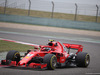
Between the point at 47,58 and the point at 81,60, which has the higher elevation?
the point at 47,58

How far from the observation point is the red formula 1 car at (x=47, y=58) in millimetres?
8828

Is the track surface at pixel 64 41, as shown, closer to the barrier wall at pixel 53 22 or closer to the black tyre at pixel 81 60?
the black tyre at pixel 81 60

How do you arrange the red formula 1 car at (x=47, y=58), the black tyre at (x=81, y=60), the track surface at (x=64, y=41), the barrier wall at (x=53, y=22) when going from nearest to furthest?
1. the track surface at (x=64, y=41)
2. the red formula 1 car at (x=47, y=58)
3. the black tyre at (x=81, y=60)
4. the barrier wall at (x=53, y=22)

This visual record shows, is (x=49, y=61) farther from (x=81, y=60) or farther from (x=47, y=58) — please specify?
(x=81, y=60)

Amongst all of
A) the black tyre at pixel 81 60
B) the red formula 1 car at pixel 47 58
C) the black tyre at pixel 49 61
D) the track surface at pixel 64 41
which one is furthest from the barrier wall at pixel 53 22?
the black tyre at pixel 49 61

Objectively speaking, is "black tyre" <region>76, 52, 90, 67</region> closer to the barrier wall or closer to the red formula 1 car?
the red formula 1 car

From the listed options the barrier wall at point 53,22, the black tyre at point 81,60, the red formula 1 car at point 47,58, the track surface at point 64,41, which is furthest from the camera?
the barrier wall at point 53,22

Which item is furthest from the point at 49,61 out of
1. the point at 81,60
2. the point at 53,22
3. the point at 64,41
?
the point at 53,22

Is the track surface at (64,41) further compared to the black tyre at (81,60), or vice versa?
the black tyre at (81,60)

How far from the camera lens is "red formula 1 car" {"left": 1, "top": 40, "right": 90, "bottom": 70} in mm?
8828

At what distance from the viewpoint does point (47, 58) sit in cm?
893

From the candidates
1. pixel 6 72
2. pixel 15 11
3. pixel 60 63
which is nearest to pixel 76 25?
pixel 15 11

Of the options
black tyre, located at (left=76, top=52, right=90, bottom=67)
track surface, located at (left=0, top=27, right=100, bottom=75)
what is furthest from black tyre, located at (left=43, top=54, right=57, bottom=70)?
black tyre, located at (left=76, top=52, right=90, bottom=67)

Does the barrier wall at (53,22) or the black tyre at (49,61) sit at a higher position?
the barrier wall at (53,22)
